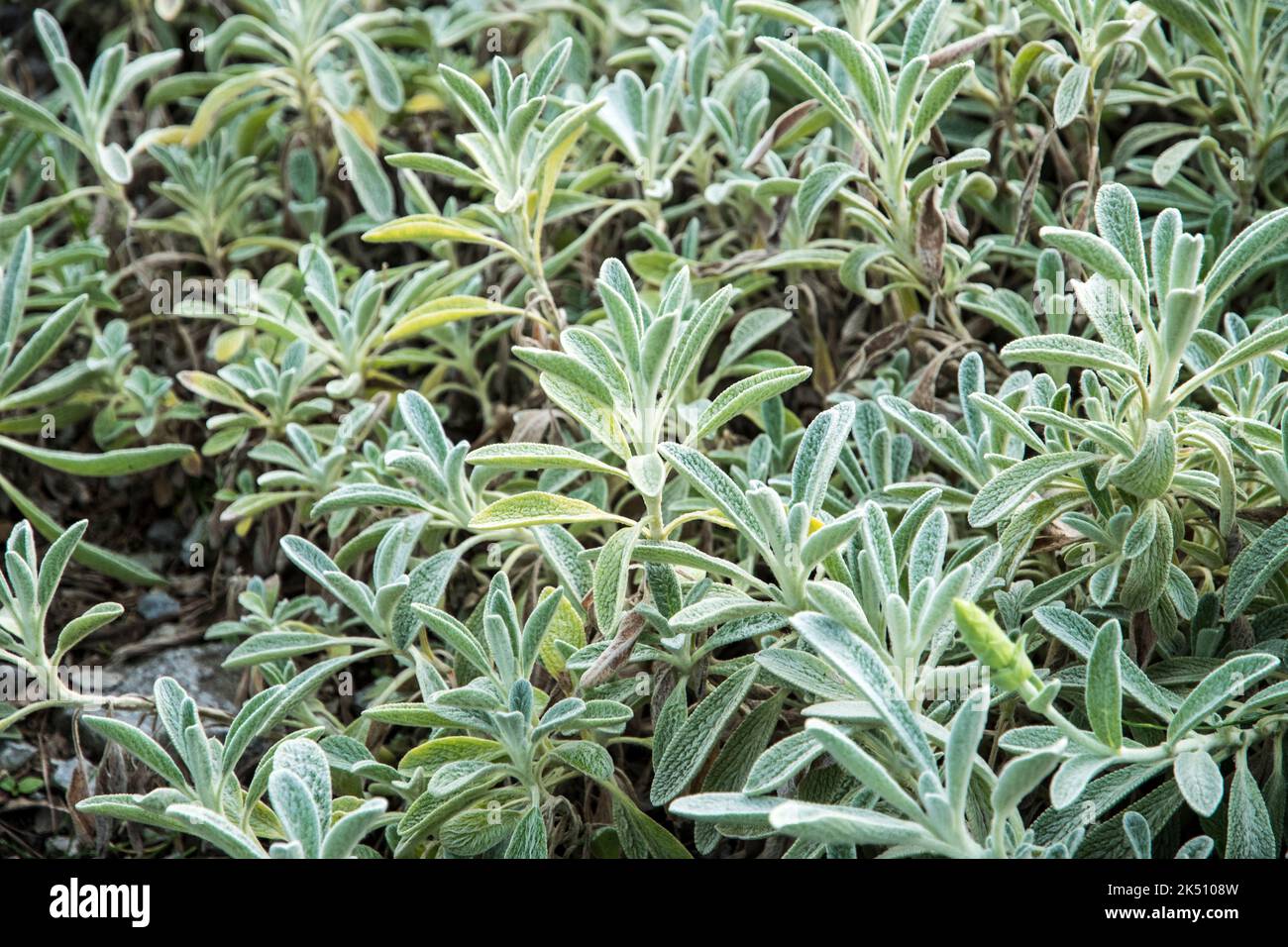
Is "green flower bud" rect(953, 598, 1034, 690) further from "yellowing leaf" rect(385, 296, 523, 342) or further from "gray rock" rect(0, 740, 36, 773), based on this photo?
"gray rock" rect(0, 740, 36, 773)

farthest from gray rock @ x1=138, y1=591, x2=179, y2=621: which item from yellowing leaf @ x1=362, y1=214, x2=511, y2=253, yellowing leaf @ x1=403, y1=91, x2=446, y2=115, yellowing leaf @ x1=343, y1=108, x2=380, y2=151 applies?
yellowing leaf @ x1=403, y1=91, x2=446, y2=115

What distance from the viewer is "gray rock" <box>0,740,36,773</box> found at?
1.84 metres

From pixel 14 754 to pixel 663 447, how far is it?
1.25 meters

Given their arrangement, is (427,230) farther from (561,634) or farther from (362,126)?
(362,126)

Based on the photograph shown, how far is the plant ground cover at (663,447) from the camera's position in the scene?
1.24 meters

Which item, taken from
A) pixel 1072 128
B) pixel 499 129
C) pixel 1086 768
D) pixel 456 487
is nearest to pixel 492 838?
pixel 456 487

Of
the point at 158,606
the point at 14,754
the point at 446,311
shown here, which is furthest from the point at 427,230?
the point at 14,754

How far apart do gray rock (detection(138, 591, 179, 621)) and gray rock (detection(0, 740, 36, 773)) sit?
29 centimetres

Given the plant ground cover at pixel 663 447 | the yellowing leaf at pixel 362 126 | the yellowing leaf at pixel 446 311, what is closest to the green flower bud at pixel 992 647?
the plant ground cover at pixel 663 447

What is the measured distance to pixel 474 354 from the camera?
7.02 ft

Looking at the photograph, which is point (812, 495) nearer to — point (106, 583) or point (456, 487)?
point (456, 487)

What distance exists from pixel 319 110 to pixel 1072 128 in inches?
57.5

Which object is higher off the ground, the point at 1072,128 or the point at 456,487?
the point at 1072,128

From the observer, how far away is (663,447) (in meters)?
1.24
